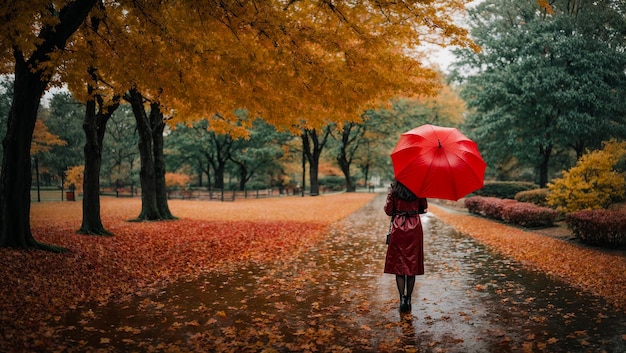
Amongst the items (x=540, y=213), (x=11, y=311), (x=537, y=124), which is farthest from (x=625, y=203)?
(x=11, y=311)

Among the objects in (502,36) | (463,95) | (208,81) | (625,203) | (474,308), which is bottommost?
(474,308)

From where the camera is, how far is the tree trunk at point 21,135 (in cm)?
809

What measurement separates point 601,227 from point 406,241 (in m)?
7.33

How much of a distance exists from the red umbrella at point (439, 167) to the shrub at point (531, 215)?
1097 cm

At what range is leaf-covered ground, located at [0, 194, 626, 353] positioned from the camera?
4336 millimetres

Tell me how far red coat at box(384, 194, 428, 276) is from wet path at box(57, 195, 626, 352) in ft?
1.94

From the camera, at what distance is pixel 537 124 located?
963 inches

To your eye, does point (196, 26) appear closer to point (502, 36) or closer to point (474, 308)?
point (474, 308)

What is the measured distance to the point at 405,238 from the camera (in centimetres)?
538

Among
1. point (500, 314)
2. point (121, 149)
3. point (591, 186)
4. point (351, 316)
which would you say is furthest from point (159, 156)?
point (121, 149)

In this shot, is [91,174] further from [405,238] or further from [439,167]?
[439,167]

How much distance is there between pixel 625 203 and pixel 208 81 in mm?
15129

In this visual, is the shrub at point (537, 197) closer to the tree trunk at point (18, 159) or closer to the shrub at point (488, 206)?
the shrub at point (488, 206)

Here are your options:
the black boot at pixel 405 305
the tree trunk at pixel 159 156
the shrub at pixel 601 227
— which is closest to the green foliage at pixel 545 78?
the shrub at pixel 601 227
